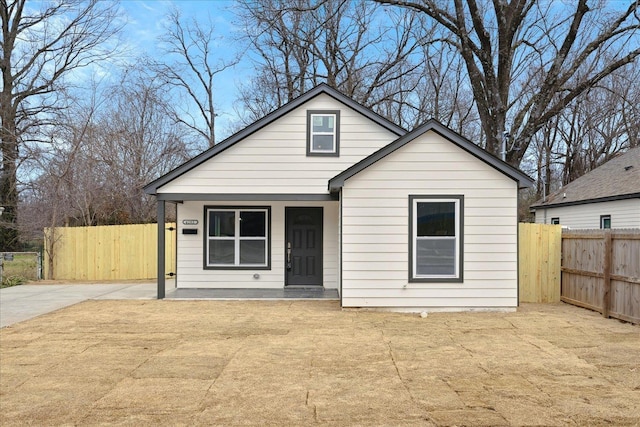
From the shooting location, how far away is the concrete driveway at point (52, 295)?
9.31 metres

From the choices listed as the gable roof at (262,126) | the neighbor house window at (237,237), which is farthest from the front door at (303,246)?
the gable roof at (262,126)

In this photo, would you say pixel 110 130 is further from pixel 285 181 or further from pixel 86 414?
pixel 86 414

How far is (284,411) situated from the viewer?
4.28 m

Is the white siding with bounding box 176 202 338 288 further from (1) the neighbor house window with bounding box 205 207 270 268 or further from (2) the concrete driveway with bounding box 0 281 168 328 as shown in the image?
(2) the concrete driveway with bounding box 0 281 168 328

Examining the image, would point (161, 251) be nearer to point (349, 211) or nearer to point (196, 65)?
point (349, 211)

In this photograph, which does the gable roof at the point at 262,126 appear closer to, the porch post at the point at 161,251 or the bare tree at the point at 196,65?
the porch post at the point at 161,251

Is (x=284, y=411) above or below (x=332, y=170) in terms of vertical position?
below

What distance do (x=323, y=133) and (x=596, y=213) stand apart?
43.6 ft

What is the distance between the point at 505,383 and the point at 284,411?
2506 mm

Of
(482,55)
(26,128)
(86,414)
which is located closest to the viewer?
(86,414)

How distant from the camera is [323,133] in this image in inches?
456

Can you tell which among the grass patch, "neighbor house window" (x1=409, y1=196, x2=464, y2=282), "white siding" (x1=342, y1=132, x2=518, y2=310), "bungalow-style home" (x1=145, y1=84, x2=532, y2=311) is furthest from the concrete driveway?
"neighbor house window" (x1=409, y1=196, x2=464, y2=282)

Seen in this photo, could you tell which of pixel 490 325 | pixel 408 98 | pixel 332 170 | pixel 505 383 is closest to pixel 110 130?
pixel 332 170

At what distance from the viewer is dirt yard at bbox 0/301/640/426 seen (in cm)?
422
